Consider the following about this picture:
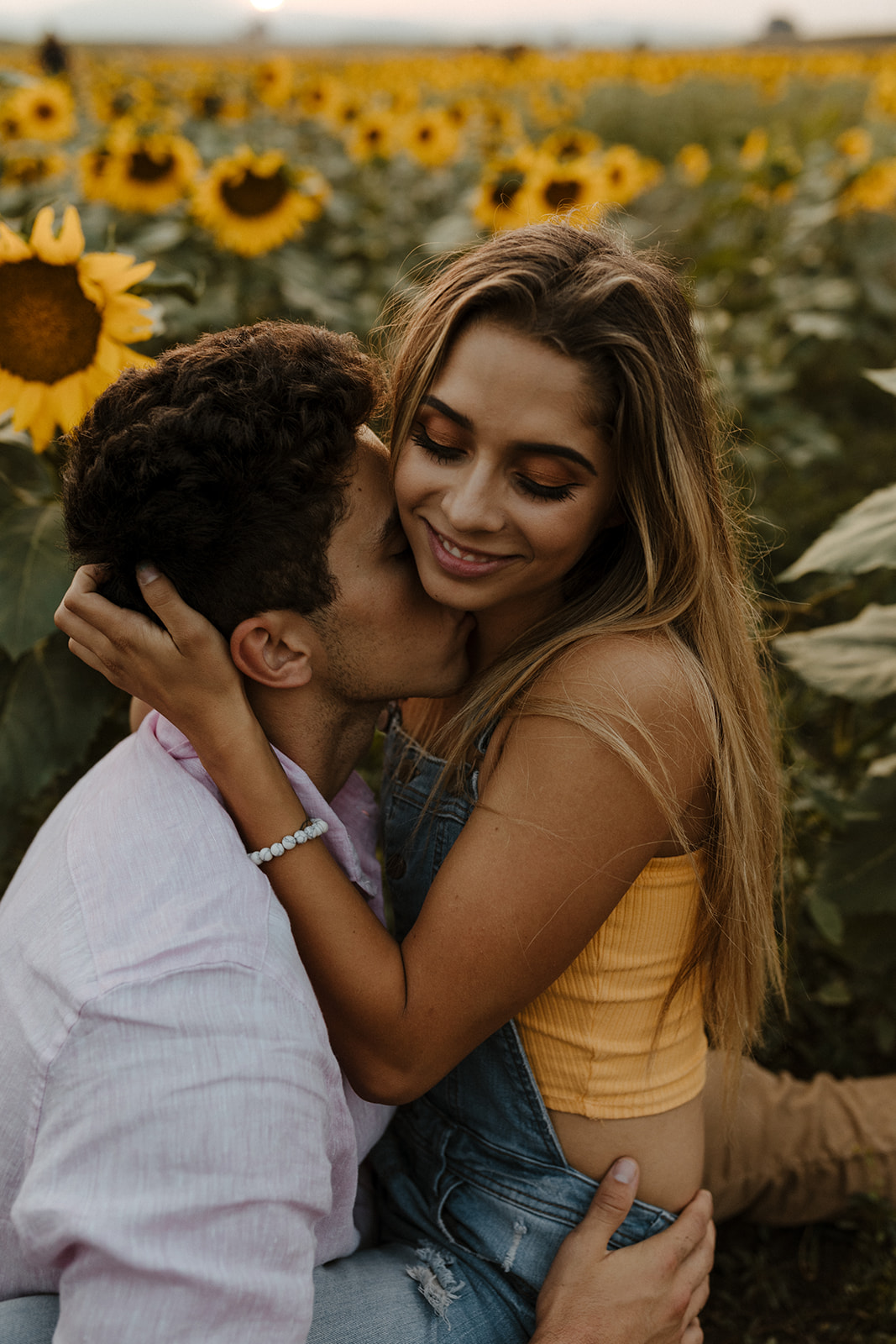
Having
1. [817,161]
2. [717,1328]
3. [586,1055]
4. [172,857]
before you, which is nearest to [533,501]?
[172,857]

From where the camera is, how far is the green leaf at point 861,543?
2015 mm

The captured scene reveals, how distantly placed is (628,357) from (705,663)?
1.54 feet

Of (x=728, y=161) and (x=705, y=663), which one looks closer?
(x=705, y=663)

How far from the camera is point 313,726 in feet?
5.32

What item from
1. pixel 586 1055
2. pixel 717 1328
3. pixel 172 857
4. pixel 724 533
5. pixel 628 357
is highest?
pixel 628 357

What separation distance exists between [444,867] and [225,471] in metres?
0.61

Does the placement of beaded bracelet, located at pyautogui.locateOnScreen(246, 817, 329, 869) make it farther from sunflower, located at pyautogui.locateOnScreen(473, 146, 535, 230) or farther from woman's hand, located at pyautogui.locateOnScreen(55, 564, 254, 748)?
sunflower, located at pyautogui.locateOnScreen(473, 146, 535, 230)

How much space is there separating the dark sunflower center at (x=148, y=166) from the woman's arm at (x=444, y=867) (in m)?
3.26

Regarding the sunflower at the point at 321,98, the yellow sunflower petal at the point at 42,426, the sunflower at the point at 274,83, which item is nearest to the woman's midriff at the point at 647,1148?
the yellow sunflower petal at the point at 42,426

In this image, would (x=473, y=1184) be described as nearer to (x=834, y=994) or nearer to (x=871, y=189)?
(x=834, y=994)

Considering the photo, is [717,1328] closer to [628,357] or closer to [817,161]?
[628,357]

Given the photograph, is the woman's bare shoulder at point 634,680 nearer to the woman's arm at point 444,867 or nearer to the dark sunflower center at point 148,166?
the woman's arm at point 444,867

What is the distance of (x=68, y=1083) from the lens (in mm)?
1139

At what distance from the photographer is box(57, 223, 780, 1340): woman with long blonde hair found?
144 cm
